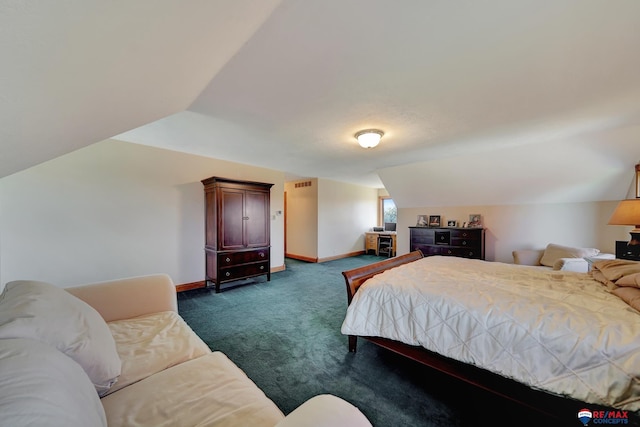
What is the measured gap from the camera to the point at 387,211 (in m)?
8.02

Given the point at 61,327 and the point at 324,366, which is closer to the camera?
the point at 61,327

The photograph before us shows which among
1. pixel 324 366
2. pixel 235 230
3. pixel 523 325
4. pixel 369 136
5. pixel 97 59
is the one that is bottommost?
pixel 324 366

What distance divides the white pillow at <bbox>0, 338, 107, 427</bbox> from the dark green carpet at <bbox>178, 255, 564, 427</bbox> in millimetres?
1179

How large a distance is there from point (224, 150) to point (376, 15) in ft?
10.3

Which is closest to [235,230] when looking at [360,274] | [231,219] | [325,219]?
[231,219]

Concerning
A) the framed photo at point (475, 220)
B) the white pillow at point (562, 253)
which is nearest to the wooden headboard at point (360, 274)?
the white pillow at point (562, 253)

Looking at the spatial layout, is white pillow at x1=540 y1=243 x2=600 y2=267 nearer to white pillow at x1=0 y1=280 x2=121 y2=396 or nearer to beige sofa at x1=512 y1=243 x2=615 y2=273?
beige sofa at x1=512 y1=243 x2=615 y2=273

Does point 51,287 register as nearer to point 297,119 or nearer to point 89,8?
point 89,8

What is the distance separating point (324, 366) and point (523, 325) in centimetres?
143

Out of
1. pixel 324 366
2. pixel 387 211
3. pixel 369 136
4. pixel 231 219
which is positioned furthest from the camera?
pixel 387 211

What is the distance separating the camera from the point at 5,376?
1.83 ft

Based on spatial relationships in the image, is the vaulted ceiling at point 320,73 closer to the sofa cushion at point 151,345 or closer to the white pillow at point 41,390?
the white pillow at point 41,390

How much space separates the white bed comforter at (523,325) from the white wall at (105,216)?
130 inches

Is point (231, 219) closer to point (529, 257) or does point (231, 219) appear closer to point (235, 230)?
point (235, 230)
